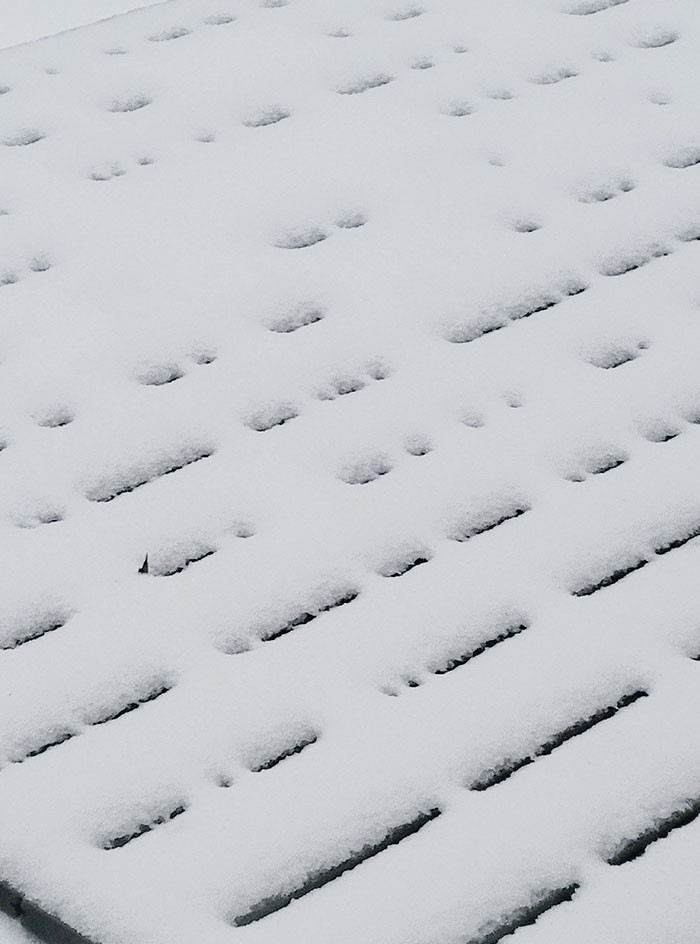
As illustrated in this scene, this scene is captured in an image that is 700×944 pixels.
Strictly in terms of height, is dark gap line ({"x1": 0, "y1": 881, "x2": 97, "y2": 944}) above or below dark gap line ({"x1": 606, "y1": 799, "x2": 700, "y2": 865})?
above

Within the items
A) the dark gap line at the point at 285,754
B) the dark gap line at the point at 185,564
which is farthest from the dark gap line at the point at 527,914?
the dark gap line at the point at 185,564

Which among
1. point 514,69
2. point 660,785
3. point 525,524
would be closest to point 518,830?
point 660,785

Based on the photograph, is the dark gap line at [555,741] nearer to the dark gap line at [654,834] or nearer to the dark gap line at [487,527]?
the dark gap line at [654,834]

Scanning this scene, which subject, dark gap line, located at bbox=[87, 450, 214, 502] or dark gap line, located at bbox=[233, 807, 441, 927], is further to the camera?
dark gap line, located at bbox=[87, 450, 214, 502]

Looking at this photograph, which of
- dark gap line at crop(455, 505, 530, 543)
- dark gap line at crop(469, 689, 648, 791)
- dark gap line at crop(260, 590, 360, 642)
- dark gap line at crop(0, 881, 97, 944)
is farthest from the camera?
dark gap line at crop(455, 505, 530, 543)

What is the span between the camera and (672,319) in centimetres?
144

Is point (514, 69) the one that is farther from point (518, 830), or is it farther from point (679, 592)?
point (518, 830)

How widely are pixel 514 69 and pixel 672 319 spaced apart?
23.3 inches

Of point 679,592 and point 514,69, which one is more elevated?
point 514,69

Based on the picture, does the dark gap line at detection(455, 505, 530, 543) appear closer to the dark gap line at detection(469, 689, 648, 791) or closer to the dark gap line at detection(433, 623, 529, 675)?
the dark gap line at detection(433, 623, 529, 675)

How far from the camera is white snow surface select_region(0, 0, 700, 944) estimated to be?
0.92 m

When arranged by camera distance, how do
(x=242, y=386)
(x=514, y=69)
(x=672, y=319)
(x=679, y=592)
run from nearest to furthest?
1. (x=679, y=592)
2. (x=242, y=386)
3. (x=672, y=319)
4. (x=514, y=69)

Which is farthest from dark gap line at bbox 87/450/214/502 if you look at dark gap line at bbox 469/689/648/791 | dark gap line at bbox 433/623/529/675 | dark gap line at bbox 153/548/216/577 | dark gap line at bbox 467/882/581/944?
dark gap line at bbox 467/882/581/944

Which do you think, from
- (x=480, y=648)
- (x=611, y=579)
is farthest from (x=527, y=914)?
(x=611, y=579)
